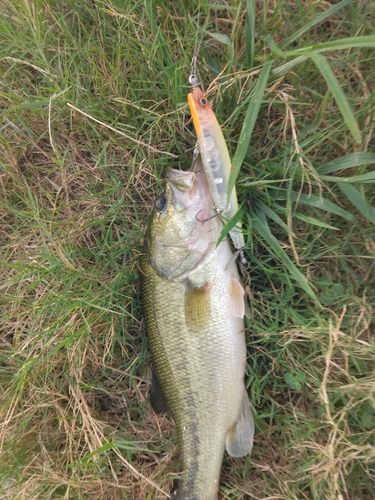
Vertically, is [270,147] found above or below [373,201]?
above

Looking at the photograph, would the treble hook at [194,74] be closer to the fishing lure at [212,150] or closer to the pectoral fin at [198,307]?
the fishing lure at [212,150]

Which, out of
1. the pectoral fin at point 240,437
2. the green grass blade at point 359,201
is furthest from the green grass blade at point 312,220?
the pectoral fin at point 240,437

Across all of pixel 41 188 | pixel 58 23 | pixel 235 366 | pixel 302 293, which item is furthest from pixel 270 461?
pixel 58 23

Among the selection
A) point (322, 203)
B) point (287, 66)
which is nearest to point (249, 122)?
point (287, 66)

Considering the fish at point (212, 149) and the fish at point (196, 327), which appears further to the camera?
the fish at point (196, 327)

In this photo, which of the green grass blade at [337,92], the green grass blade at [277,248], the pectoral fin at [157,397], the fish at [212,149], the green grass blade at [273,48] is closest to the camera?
the green grass blade at [337,92]

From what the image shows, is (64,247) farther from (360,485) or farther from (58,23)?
(360,485)

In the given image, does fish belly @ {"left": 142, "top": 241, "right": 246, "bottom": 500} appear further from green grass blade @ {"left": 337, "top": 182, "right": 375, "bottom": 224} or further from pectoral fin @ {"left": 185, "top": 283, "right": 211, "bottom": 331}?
green grass blade @ {"left": 337, "top": 182, "right": 375, "bottom": 224}

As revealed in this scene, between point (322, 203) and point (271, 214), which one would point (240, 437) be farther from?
point (322, 203)
